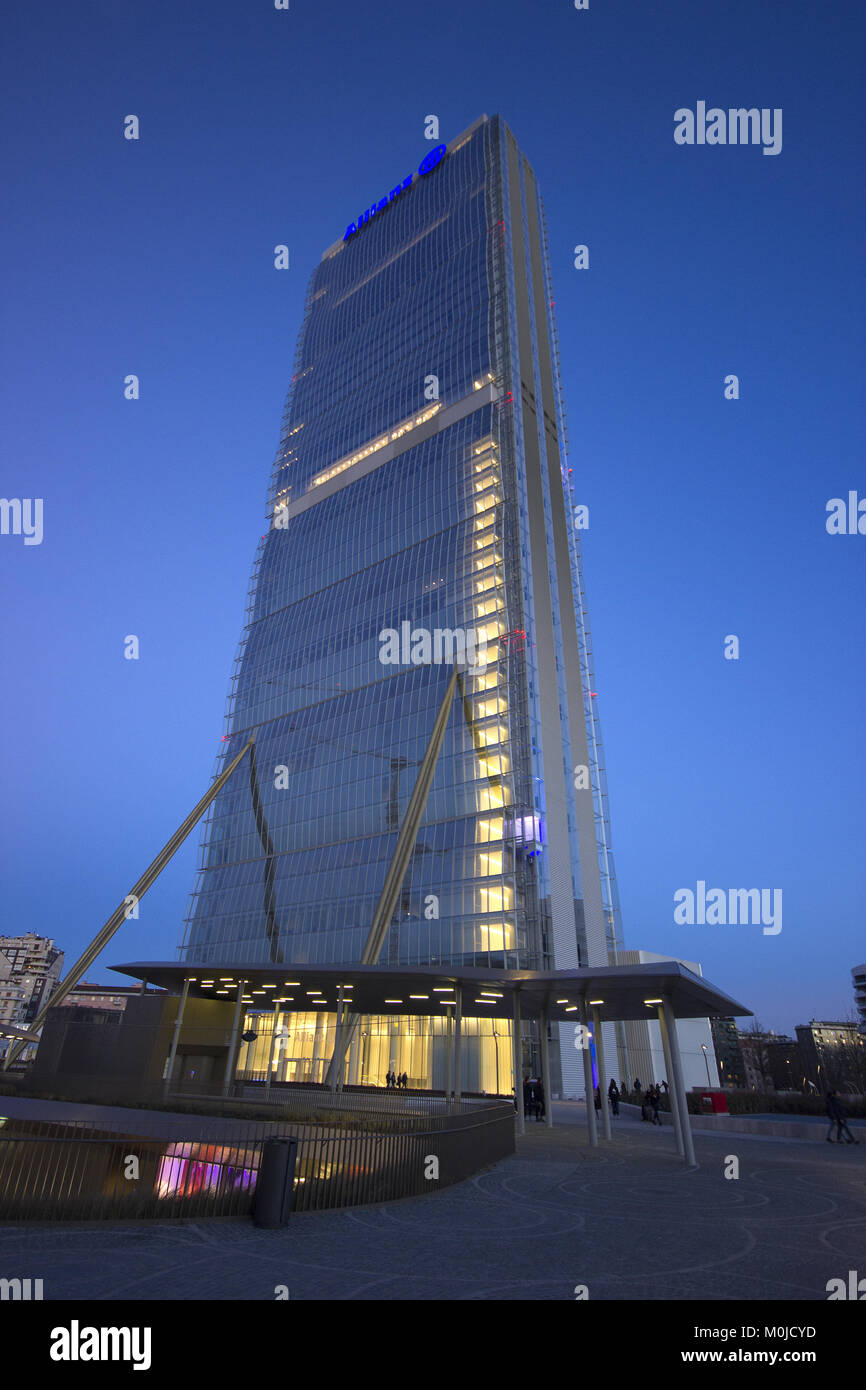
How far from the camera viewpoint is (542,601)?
204 ft

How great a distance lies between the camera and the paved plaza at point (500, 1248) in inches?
297

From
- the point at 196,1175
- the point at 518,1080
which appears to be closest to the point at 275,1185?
the point at 196,1175

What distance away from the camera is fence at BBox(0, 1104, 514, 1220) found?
10.8 meters

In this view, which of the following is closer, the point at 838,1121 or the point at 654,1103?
the point at 838,1121

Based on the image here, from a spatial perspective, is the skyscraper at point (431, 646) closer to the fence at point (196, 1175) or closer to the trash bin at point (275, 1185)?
the fence at point (196, 1175)

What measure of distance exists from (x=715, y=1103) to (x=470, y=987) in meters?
17.4

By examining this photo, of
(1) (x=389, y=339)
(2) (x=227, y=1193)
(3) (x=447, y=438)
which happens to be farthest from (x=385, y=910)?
(1) (x=389, y=339)

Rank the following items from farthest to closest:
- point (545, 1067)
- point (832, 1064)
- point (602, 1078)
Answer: point (832, 1064) → point (545, 1067) → point (602, 1078)

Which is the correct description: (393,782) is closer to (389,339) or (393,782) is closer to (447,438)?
(447,438)

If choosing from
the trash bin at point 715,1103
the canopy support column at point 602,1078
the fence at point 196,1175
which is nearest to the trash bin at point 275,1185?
the fence at point 196,1175

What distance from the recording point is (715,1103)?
35.6 metres

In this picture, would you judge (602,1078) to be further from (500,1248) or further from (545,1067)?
(500,1248)

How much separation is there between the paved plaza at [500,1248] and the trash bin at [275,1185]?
0.25 m
